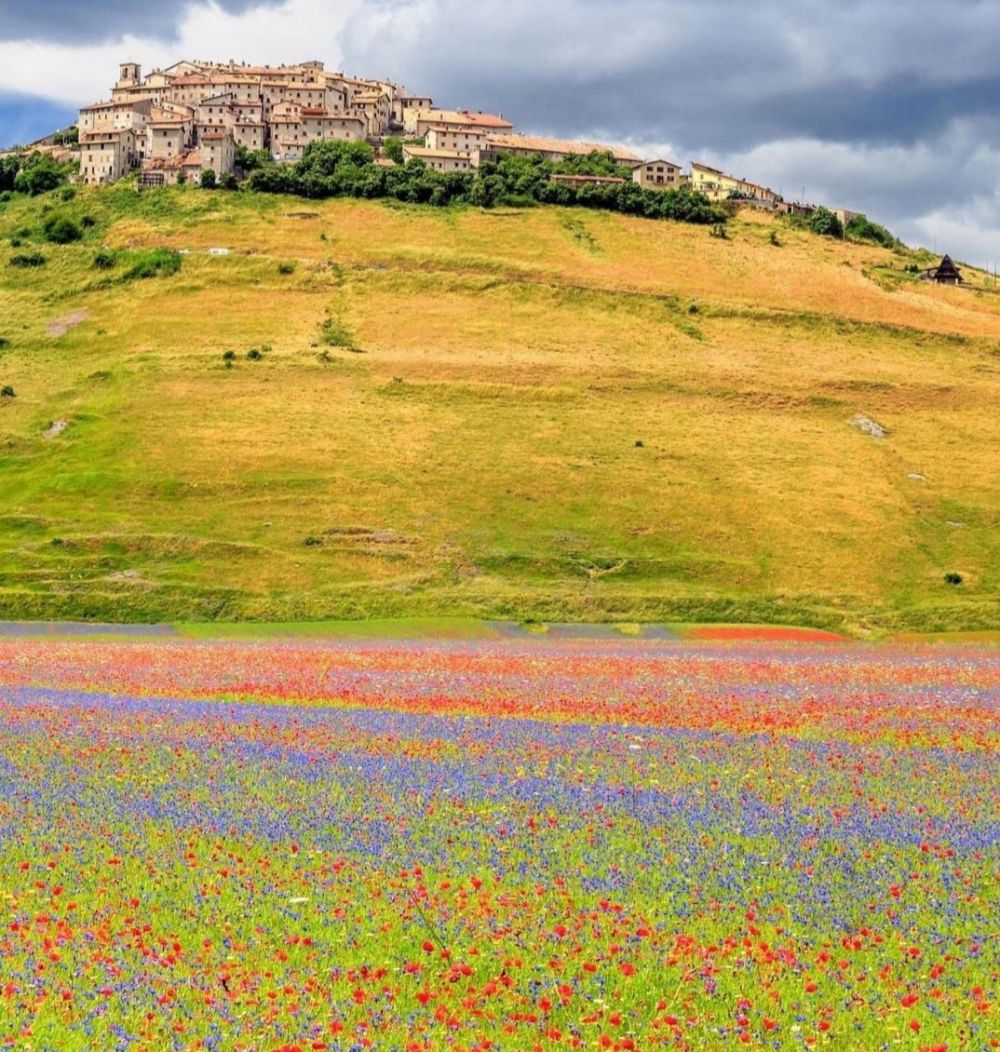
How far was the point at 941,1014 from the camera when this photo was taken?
10.3m

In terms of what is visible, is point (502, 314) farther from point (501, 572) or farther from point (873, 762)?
point (873, 762)

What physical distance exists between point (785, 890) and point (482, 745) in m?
9.00

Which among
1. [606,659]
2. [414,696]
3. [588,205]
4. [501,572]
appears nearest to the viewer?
[414,696]

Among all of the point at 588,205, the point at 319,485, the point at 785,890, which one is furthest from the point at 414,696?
the point at 588,205

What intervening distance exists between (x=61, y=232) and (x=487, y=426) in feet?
330

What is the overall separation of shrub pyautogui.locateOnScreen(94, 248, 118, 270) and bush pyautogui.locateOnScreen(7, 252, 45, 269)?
29.4 ft

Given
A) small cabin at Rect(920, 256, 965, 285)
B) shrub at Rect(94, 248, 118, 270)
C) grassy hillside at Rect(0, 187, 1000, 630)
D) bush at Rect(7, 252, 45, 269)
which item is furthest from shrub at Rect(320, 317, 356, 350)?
small cabin at Rect(920, 256, 965, 285)

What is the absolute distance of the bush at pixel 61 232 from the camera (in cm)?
17138

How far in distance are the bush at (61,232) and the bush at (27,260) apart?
952cm

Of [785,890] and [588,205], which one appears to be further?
[588,205]

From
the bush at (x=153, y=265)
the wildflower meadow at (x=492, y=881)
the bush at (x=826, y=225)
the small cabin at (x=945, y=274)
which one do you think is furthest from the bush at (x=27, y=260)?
the wildflower meadow at (x=492, y=881)

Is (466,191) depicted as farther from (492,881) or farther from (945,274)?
(492,881)

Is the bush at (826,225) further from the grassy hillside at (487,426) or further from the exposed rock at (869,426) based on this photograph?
the exposed rock at (869,426)

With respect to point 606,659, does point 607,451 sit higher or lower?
higher
